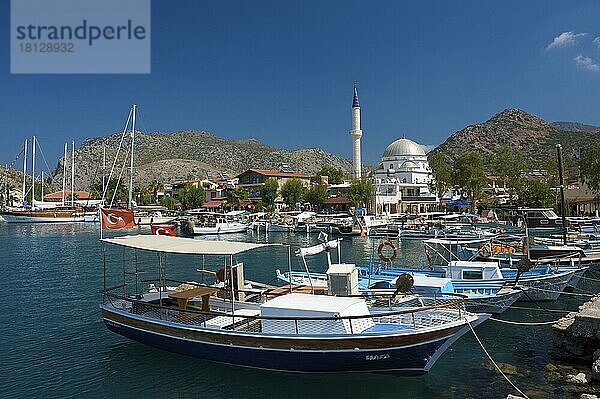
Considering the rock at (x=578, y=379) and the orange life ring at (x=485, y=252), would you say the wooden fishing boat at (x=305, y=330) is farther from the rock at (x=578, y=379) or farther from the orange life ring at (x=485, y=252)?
the orange life ring at (x=485, y=252)

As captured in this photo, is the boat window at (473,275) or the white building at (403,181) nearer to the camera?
the boat window at (473,275)

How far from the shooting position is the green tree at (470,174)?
91.9 m

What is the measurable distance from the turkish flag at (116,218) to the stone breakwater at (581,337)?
18.1m

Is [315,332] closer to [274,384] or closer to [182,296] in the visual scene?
[274,384]

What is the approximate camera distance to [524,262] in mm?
22859

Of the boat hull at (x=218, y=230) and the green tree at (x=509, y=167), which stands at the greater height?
the green tree at (x=509, y=167)

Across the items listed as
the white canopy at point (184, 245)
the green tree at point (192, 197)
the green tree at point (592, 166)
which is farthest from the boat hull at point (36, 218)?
the green tree at point (592, 166)

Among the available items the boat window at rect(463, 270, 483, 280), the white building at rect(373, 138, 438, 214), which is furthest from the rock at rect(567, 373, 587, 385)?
the white building at rect(373, 138, 438, 214)

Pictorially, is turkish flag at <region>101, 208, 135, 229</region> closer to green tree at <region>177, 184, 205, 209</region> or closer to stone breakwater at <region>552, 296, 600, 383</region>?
stone breakwater at <region>552, 296, 600, 383</region>

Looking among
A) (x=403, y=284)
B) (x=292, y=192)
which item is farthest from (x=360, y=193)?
(x=403, y=284)

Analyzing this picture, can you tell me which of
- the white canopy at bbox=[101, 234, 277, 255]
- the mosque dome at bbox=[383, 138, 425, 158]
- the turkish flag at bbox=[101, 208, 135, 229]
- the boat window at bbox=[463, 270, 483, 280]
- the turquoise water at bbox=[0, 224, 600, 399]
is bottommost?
the turquoise water at bbox=[0, 224, 600, 399]

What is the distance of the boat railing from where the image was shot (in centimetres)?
1437

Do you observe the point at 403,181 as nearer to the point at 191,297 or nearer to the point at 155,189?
the point at 155,189

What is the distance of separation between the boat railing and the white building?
8297cm
